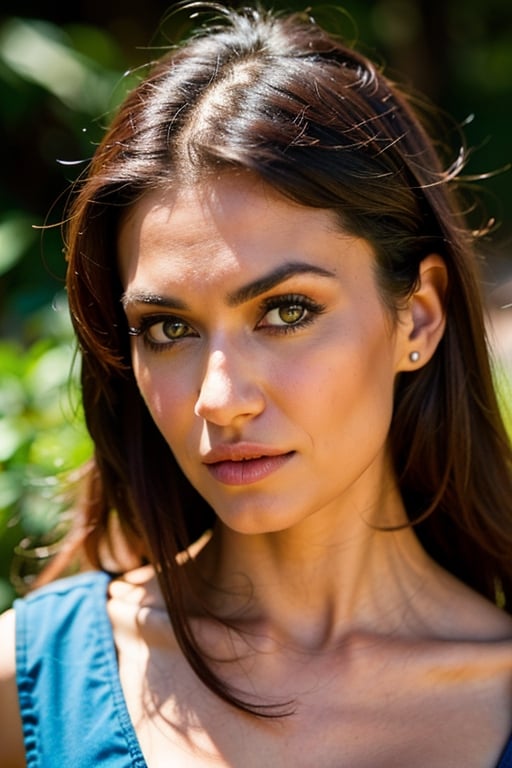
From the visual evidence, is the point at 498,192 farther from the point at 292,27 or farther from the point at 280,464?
the point at 280,464

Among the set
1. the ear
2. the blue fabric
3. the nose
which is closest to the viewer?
the nose

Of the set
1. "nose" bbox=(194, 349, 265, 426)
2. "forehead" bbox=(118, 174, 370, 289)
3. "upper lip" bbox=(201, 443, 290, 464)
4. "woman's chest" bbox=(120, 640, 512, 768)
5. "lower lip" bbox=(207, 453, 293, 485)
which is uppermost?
"forehead" bbox=(118, 174, 370, 289)

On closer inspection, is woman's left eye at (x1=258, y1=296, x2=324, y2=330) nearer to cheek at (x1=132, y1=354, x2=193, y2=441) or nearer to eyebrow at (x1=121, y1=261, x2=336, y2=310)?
eyebrow at (x1=121, y1=261, x2=336, y2=310)

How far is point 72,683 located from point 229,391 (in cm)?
78

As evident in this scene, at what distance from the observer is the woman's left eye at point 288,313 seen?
2297mm

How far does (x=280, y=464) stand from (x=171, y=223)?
0.51 metres

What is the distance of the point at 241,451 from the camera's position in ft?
7.48

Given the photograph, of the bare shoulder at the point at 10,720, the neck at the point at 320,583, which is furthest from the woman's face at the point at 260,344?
the bare shoulder at the point at 10,720

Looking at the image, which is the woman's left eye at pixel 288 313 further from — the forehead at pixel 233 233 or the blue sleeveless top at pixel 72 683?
the blue sleeveless top at pixel 72 683

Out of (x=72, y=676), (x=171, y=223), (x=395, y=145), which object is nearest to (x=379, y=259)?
(x=395, y=145)

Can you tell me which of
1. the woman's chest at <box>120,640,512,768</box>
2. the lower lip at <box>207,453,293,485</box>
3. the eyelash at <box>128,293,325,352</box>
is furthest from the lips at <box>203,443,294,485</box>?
the woman's chest at <box>120,640,512,768</box>

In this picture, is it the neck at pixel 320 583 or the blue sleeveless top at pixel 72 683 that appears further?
the neck at pixel 320 583

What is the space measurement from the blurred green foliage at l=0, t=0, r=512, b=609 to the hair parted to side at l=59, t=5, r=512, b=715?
209mm

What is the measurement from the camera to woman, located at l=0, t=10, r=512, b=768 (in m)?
2.30
